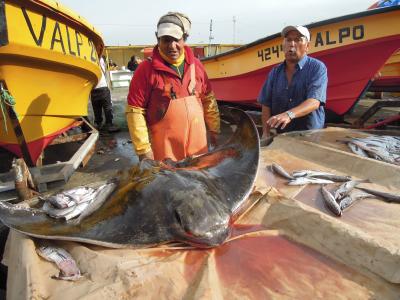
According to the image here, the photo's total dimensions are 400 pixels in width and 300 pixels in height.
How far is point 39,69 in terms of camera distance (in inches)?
171

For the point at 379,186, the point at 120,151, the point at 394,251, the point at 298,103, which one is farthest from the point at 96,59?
the point at 394,251

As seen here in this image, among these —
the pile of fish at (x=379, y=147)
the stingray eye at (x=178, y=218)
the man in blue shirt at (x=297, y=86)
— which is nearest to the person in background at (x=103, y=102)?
the man in blue shirt at (x=297, y=86)

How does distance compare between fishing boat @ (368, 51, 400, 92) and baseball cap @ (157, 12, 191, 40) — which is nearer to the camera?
baseball cap @ (157, 12, 191, 40)

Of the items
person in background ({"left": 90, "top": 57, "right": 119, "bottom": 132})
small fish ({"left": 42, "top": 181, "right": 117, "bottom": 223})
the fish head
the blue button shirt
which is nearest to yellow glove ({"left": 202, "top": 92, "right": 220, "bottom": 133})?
the blue button shirt

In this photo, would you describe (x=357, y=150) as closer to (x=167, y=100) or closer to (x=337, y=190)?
(x=337, y=190)

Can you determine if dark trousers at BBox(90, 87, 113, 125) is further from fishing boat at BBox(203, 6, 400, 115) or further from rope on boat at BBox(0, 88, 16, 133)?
rope on boat at BBox(0, 88, 16, 133)

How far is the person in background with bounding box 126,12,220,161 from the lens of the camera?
301 centimetres

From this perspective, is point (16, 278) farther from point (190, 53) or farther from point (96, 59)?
point (96, 59)

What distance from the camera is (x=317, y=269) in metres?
1.58

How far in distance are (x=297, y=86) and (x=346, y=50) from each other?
2.72 m

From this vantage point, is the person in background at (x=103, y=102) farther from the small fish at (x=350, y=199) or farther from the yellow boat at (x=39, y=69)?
the small fish at (x=350, y=199)

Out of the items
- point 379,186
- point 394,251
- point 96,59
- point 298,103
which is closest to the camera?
point 394,251

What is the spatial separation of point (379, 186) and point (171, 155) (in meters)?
1.84

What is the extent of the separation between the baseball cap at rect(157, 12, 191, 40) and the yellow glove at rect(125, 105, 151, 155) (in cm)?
73
